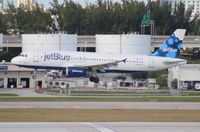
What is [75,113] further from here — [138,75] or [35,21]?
[35,21]

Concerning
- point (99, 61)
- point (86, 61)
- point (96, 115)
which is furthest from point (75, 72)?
point (96, 115)

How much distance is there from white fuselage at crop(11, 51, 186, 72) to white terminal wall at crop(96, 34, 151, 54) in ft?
76.5

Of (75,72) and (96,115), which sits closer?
(96,115)

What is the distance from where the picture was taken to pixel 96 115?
44.7 metres

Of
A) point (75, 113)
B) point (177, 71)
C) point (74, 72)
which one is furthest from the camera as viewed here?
point (177, 71)

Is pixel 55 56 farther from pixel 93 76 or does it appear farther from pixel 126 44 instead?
pixel 126 44

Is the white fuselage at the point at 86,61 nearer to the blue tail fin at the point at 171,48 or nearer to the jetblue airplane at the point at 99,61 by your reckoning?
the jetblue airplane at the point at 99,61

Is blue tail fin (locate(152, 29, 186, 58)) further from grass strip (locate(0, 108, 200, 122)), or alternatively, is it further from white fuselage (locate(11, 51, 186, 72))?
grass strip (locate(0, 108, 200, 122))

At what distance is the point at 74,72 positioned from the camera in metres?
82.8

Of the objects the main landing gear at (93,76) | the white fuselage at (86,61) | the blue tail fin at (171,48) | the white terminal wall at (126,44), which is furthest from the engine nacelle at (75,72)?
the white terminal wall at (126,44)

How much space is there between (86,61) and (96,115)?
42.1m

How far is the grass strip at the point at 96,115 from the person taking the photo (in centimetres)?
4036
